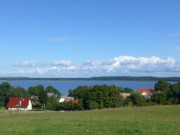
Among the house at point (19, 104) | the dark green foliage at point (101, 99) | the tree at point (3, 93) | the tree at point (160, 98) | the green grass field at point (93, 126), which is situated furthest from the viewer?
the tree at point (3, 93)

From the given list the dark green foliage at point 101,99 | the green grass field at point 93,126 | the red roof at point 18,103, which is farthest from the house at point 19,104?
the green grass field at point 93,126

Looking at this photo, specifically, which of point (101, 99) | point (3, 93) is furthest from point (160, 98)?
point (3, 93)

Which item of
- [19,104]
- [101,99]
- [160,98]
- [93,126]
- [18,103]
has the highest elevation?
[93,126]

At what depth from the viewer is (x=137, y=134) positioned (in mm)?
9758

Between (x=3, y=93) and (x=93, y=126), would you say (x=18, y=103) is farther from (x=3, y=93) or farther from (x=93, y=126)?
(x=93, y=126)

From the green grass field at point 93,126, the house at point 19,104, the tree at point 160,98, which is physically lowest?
the house at point 19,104

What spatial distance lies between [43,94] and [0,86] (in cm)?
1655

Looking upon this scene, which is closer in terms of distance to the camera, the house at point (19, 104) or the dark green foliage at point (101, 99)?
the dark green foliage at point (101, 99)

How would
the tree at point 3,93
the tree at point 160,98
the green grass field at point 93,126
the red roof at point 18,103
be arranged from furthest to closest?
the tree at point 3,93, the red roof at point 18,103, the tree at point 160,98, the green grass field at point 93,126

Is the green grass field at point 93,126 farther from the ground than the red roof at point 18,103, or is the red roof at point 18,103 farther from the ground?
the green grass field at point 93,126

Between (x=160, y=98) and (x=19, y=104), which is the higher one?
(x=160, y=98)

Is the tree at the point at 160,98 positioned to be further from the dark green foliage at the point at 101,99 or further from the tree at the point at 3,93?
the tree at the point at 3,93

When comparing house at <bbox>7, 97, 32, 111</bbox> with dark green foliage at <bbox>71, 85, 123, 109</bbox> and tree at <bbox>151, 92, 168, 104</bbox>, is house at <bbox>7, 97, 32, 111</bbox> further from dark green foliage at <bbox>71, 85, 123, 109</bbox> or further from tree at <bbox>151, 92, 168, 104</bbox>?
tree at <bbox>151, 92, 168, 104</bbox>

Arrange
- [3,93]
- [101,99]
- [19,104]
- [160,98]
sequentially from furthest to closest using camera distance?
[3,93] < [19,104] < [160,98] < [101,99]
